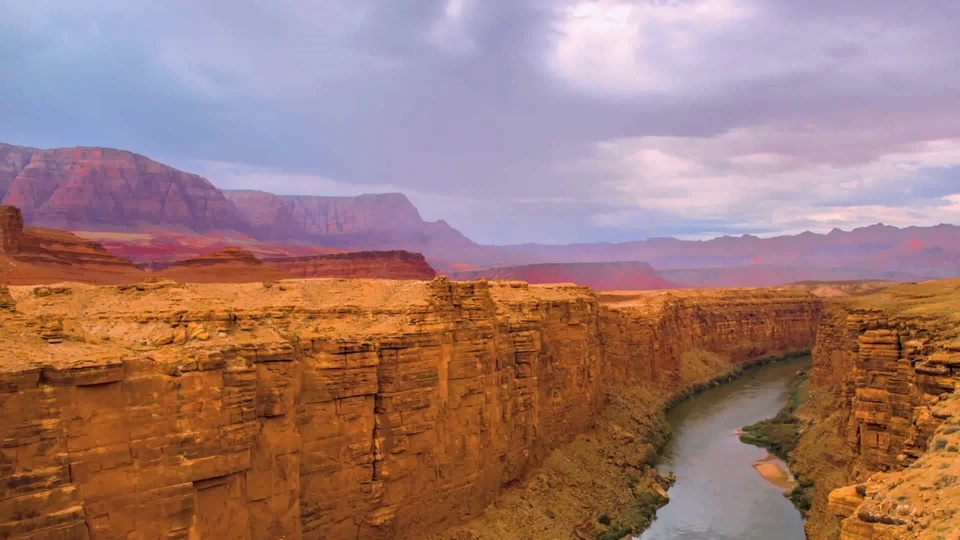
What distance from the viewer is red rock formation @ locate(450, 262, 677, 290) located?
114 metres

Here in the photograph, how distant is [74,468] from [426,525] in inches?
408

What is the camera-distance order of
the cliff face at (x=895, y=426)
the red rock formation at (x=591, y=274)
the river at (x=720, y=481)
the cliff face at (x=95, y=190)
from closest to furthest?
the cliff face at (x=895, y=426) < the river at (x=720, y=481) < the cliff face at (x=95, y=190) < the red rock formation at (x=591, y=274)

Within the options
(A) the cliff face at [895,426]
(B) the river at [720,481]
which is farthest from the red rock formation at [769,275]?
(A) the cliff face at [895,426]

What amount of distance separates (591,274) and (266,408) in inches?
5050

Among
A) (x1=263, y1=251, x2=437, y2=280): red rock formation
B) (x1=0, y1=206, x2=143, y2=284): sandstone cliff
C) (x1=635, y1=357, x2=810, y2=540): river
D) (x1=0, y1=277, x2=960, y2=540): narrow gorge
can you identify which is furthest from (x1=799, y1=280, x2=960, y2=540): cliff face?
(x1=263, y1=251, x2=437, y2=280): red rock formation

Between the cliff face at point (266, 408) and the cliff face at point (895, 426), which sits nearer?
the cliff face at point (895, 426)

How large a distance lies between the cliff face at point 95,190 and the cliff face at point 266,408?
239 ft

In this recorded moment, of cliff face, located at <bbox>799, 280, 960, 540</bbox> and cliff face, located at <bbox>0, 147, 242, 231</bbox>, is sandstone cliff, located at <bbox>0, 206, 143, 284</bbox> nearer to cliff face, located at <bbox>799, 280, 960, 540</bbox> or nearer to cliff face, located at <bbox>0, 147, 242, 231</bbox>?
cliff face, located at <bbox>799, 280, 960, 540</bbox>

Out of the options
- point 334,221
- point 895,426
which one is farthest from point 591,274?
point 895,426

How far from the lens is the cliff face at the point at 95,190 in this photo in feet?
260

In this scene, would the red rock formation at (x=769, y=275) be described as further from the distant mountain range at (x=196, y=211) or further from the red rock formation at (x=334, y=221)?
the red rock formation at (x=334, y=221)

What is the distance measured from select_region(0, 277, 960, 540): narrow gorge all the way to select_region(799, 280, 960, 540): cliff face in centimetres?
6

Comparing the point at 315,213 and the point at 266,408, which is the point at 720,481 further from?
the point at 315,213

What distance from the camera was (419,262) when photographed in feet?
206
